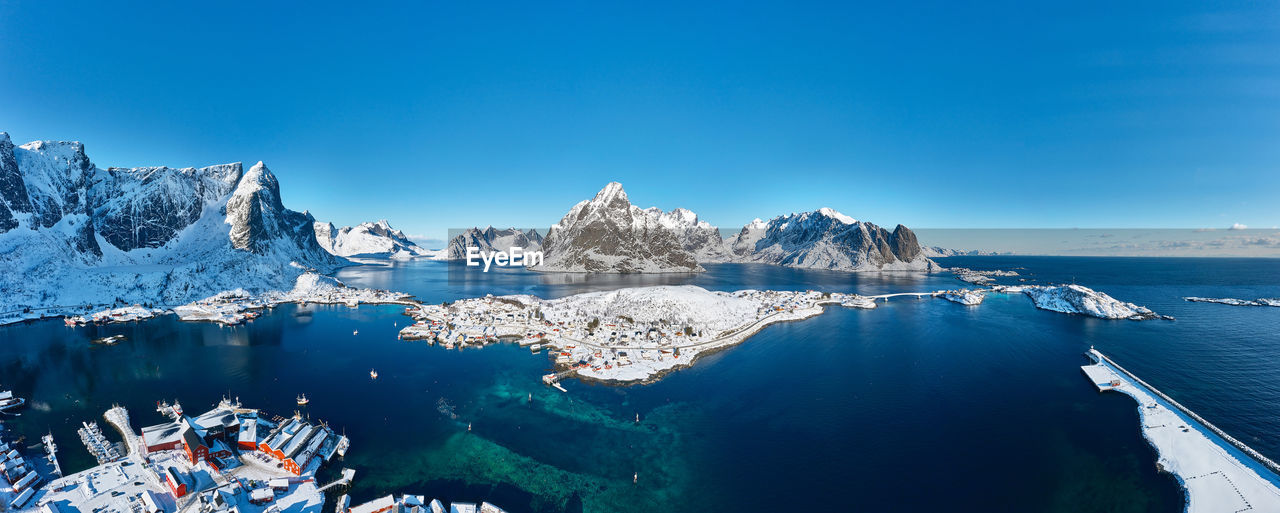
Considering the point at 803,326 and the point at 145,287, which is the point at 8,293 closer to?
the point at 145,287

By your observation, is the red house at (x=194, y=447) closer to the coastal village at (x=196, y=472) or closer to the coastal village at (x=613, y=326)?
the coastal village at (x=196, y=472)

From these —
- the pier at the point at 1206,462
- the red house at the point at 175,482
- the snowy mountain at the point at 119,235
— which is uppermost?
the snowy mountain at the point at 119,235

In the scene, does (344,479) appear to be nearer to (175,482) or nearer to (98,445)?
(175,482)

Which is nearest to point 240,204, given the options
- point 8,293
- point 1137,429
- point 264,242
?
point 264,242

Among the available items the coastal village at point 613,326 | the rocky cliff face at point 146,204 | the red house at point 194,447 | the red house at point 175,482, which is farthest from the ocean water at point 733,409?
the rocky cliff face at point 146,204

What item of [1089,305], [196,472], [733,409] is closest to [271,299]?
[196,472]

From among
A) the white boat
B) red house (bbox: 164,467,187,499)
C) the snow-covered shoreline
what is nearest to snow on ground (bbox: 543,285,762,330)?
the snow-covered shoreline

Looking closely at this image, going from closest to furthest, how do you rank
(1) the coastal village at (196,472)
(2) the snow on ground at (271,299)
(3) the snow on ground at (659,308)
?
(1) the coastal village at (196,472) → (3) the snow on ground at (659,308) → (2) the snow on ground at (271,299)
